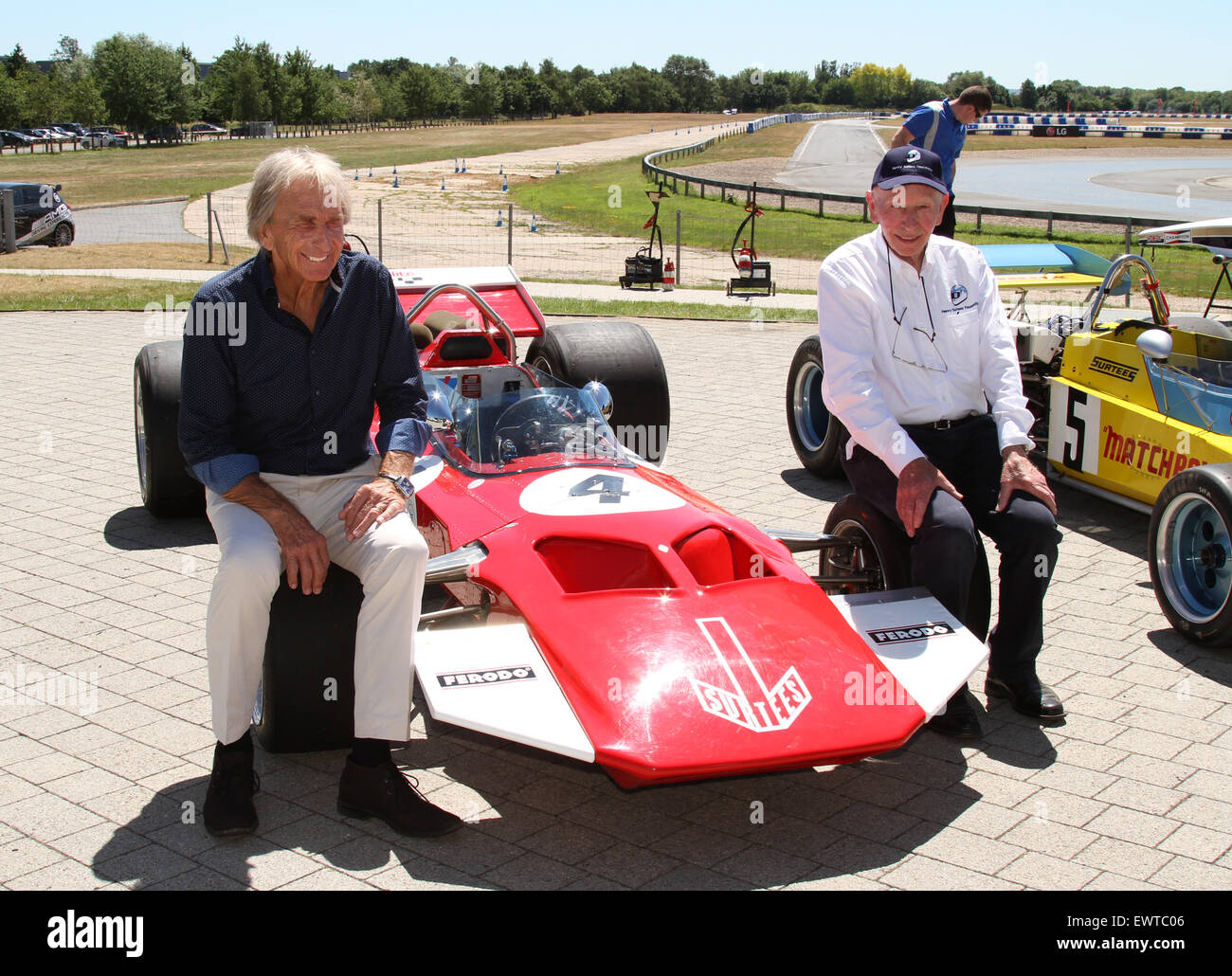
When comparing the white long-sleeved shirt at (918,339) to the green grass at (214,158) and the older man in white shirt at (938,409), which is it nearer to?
the older man in white shirt at (938,409)

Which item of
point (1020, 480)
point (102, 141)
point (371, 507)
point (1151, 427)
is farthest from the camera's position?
point (102, 141)

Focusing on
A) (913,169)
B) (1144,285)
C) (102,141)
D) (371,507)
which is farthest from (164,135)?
(371,507)

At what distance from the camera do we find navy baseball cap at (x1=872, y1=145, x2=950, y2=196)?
462cm

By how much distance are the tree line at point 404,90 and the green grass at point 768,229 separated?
12614mm

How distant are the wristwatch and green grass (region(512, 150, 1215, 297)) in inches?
549

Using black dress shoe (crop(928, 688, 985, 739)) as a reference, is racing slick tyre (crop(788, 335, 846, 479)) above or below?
above

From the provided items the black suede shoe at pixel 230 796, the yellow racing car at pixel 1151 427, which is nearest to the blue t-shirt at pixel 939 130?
the yellow racing car at pixel 1151 427

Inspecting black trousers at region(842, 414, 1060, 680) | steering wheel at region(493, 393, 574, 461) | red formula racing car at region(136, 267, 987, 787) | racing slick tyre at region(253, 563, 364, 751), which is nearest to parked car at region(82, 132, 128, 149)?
red formula racing car at region(136, 267, 987, 787)

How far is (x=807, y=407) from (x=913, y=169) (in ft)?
11.8

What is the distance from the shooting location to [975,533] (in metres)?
4.50

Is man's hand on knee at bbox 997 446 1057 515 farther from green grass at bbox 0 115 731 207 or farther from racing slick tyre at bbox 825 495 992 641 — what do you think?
green grass at bbox 0 115 731 207

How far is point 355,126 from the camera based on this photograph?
11288cm

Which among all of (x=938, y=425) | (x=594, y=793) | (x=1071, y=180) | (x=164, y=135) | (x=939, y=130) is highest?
(x=164, y=135)

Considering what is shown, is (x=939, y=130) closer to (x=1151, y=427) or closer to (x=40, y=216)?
(x=1151, y=427)
